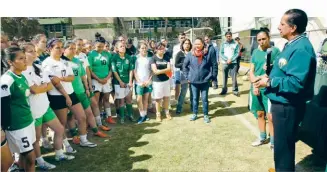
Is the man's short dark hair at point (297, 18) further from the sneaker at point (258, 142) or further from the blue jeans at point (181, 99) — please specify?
the blue jeans at point (181, 99)

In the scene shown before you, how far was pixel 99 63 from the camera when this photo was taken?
17.4ft

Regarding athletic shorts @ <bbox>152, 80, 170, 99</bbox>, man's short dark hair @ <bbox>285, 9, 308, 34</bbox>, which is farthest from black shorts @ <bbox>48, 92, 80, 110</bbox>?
man's short dark hair @ <bbox>285, 9, 308, 34</bbox>

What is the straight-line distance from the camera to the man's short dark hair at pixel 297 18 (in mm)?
2455

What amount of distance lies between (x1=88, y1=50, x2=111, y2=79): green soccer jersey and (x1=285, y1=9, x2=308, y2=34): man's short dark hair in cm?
378

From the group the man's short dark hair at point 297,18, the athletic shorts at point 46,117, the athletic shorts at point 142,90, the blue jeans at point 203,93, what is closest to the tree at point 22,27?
the athletic shorts at point 46,117

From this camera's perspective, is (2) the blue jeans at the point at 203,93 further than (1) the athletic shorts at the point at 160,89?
No

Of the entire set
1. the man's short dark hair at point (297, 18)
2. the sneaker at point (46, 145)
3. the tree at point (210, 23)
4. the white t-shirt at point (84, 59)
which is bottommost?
the sneaker at point (46, 145)

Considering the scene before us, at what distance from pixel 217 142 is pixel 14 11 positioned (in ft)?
11.4

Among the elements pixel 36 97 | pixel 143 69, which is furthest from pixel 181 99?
pixel 36 97

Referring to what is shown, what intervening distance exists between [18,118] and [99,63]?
2.69 meters

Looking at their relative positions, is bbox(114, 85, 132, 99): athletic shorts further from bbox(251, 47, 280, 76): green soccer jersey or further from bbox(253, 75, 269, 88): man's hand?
bbox(253, 75, 269, 88): man's hand

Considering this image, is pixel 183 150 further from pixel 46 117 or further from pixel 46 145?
pixel 46 145

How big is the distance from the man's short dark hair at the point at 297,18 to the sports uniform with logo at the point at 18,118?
2879 millimetres

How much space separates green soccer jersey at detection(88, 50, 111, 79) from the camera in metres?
5.27
